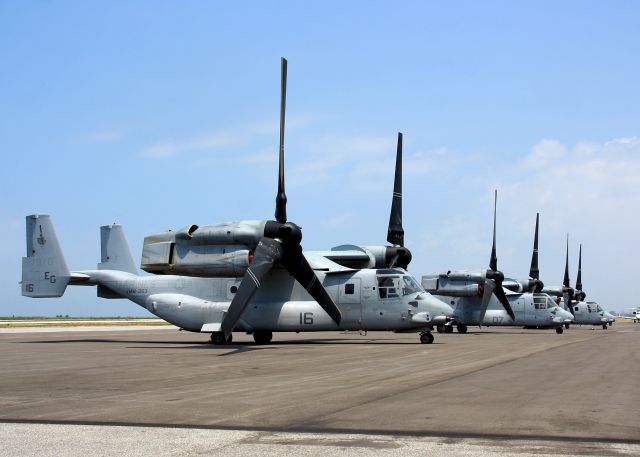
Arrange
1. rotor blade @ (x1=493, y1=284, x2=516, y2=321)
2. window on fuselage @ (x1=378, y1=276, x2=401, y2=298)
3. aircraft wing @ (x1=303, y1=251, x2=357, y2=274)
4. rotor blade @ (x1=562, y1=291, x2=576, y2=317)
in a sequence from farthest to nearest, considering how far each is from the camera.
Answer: rotor blade @ (x1=562, y1=291, x2=576, y2=317), rotor blade @ (x1=493, y1=284, x2=516, y2=321), aircraft wing @ (x1=303, y1=251, x2=357, y2=274), window on fuselage @ (x1=378, y1=276, x2=401, y2=298)

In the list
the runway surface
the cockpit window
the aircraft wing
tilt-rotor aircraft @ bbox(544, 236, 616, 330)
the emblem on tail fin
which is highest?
the emblem on tail fin

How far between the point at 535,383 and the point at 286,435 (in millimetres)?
7820

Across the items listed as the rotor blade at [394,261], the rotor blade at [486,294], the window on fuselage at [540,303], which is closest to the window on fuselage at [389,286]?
the rotor blade at [394,261]

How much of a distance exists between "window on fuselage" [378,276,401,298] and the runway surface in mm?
11803

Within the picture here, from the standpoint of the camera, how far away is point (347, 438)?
28.7 feet

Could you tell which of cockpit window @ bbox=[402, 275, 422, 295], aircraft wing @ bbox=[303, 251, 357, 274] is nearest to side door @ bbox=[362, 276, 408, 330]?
cockpit window @ bbox=[402, 275, 422, 295]

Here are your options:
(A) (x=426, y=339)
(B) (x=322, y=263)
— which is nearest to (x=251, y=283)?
(B) (x=322, y=263)

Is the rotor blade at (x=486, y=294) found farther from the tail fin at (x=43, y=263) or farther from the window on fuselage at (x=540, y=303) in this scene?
the tail fin at (x=43, y=263)

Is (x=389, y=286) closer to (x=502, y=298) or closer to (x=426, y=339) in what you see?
(x=426, y=339)

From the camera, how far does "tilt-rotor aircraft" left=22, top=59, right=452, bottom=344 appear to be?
100 ft

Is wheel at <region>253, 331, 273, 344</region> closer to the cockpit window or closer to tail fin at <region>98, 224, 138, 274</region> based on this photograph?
the cockpit window

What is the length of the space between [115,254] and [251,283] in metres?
13.6

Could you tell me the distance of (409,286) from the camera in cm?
3341

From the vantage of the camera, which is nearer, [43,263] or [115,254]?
[43,263]
